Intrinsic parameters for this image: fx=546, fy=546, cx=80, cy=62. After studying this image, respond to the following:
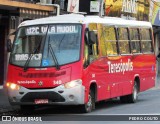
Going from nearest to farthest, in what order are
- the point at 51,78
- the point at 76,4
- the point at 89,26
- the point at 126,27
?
the point at 51,78 < the point at 89,26 < the point at 126,27 < the point at 76,4

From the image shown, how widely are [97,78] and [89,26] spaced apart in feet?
5.51

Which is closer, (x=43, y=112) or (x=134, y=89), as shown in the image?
(x=43, y=112)

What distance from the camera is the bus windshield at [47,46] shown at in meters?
15.7

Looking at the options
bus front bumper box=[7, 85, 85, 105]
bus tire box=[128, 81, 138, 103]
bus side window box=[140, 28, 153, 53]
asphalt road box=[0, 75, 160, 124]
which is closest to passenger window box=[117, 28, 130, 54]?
bus tire box=[128, 81, 138, 103]

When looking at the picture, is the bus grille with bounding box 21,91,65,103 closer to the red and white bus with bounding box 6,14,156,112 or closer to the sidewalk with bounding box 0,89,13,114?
the red and white bus with bounding box 6,14,156,112

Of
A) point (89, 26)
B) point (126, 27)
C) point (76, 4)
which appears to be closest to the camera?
point (89, 26)

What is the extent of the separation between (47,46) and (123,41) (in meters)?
4.38

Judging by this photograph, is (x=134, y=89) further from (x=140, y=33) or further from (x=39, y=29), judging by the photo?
(x=39, y=29)

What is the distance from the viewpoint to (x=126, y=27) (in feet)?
65.7

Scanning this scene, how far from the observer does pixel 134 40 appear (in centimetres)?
2064

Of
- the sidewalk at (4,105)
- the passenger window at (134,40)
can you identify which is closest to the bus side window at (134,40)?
the passenger window at (134,40)

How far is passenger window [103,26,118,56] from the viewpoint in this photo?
17.9m

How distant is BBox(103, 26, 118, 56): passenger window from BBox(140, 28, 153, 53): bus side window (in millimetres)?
3109

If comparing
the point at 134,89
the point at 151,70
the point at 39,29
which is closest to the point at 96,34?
the point at 39,29
